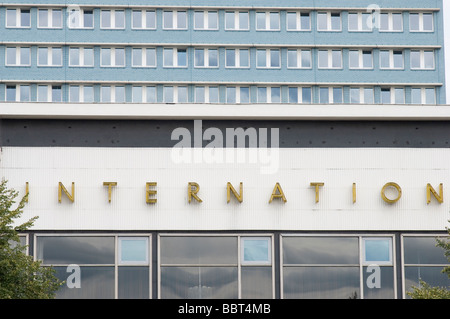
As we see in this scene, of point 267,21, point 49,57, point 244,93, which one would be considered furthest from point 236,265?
point 49,57

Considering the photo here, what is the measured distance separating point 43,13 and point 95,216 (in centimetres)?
6127

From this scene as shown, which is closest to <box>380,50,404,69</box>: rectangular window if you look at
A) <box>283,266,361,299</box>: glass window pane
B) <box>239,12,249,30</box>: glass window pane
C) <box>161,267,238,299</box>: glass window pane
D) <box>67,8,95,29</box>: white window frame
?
<box>239,12,249,30</box>: glass window pane

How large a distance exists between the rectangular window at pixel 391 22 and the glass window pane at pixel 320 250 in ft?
204

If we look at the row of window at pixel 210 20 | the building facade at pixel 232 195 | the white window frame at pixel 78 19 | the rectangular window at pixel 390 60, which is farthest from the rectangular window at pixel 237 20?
the building facade at pixel 232 195

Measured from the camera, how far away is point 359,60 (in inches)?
3285

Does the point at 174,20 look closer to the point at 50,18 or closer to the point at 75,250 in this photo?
the point at 50,18

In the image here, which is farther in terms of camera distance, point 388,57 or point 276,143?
point 388,57

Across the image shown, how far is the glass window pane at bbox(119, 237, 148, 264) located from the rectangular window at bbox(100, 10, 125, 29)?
196ft

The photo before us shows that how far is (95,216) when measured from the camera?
24312 millimetres

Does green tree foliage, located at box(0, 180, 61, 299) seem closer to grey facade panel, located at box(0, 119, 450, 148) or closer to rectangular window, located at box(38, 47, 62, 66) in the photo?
grey facade panel, located at box(0, 119, 450, 148)

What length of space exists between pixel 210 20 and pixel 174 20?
12.1 feet
